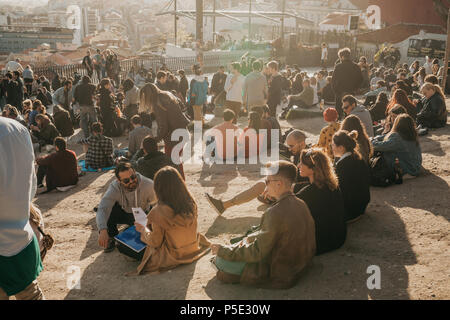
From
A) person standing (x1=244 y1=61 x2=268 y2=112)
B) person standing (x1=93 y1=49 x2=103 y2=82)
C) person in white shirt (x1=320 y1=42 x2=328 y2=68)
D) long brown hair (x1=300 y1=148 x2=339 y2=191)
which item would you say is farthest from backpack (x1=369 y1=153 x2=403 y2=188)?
person in white shirt (x1=320 y1=42 x2=328 y2=68)

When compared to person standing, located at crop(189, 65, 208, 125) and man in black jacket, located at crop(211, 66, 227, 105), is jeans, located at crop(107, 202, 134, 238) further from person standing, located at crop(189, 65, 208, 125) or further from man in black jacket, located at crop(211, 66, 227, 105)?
man in black jacket, located at crop(211, 66, 227, 105)

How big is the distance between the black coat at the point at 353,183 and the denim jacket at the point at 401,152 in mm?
1646

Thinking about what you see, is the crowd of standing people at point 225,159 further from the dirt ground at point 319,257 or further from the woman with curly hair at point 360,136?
the dirt ground at point 319,257

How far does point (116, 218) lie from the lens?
5418 mm

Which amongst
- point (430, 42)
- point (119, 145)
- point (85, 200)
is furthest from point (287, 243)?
point (430, 42)

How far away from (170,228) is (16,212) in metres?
1.95

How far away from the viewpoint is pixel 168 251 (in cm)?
465

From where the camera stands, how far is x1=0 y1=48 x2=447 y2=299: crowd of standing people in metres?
2.84

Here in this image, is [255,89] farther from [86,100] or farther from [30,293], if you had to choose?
[30,293]

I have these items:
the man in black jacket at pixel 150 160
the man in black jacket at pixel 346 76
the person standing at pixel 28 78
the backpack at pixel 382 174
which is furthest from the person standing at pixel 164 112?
the person standing at pixel 28 78

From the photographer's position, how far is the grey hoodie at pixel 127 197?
5.26m

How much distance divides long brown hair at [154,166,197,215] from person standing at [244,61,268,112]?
6490 millimetres

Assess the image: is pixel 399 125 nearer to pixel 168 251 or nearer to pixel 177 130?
pixel 177 130

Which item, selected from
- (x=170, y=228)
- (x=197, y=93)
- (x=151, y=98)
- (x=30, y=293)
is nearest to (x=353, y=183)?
(x=170, y=228)
